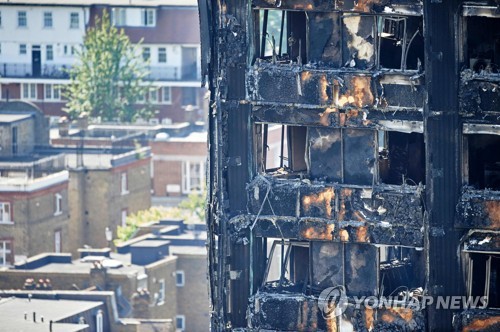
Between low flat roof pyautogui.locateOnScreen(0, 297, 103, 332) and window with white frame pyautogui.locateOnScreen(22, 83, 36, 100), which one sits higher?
window with white frame pyautogui.locateOnScreen(22, 83, 36, 100)

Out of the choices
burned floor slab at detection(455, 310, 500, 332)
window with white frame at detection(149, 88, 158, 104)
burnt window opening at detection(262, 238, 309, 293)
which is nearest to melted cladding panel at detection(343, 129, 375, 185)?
burnt window opening at detection(262, 238, 309, 293)

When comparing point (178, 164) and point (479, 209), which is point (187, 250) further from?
point (479, 209)

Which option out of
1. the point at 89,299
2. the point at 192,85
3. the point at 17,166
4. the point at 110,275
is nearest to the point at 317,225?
the point at 89,299

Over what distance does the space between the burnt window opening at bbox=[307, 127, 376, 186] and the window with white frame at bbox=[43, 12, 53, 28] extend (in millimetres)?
132755

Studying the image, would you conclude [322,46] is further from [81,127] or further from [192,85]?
[192,85]

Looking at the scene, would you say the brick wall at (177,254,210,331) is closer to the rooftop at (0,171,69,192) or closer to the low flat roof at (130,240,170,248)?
the low flat roof at (130,240,170,248)

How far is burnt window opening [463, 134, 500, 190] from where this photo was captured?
38.4 metres

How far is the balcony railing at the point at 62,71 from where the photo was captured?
165625 mm

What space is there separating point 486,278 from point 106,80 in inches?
4759

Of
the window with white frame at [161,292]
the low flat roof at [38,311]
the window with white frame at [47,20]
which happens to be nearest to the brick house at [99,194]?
the window with white frame at [161,292]

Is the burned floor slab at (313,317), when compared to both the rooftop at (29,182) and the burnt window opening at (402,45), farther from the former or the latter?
the rooftop at (29,182)

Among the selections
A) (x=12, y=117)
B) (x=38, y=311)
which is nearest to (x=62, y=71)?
(x=12, y=117)

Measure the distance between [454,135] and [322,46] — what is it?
10.3 feet

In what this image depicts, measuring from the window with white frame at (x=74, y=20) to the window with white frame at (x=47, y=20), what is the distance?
1.75 metres
